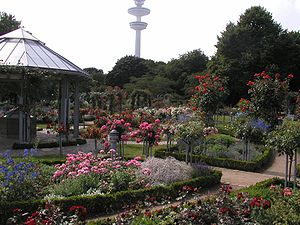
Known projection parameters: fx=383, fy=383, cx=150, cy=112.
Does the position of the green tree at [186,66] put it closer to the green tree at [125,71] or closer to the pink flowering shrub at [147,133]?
the green tree at [125,71]

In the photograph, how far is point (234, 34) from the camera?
40.1m

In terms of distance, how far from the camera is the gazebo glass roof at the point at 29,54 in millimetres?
16294

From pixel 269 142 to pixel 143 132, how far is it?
395 centimetres

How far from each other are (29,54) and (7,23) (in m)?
25.5

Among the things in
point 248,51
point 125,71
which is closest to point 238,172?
point 248,51

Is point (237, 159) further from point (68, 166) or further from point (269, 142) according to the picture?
point (68, 166)

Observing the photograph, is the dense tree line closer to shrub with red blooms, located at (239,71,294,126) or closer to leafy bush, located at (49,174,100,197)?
shrub with red blooms, located at (239,71,294,126)

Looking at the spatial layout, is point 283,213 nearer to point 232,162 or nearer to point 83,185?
point 83,185

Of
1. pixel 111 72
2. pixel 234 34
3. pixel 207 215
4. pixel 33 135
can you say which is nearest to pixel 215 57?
pixel 234 34

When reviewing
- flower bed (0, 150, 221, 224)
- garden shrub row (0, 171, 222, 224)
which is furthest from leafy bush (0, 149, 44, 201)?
garden shrub row (0, 171, 222, 224)

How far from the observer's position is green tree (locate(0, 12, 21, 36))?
3909 centimetres

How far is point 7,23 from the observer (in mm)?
39750

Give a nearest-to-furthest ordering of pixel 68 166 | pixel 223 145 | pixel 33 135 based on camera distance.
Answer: pixel 68 166
pixel 223 145
pixel 33 135

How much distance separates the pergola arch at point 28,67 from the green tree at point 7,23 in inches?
843
